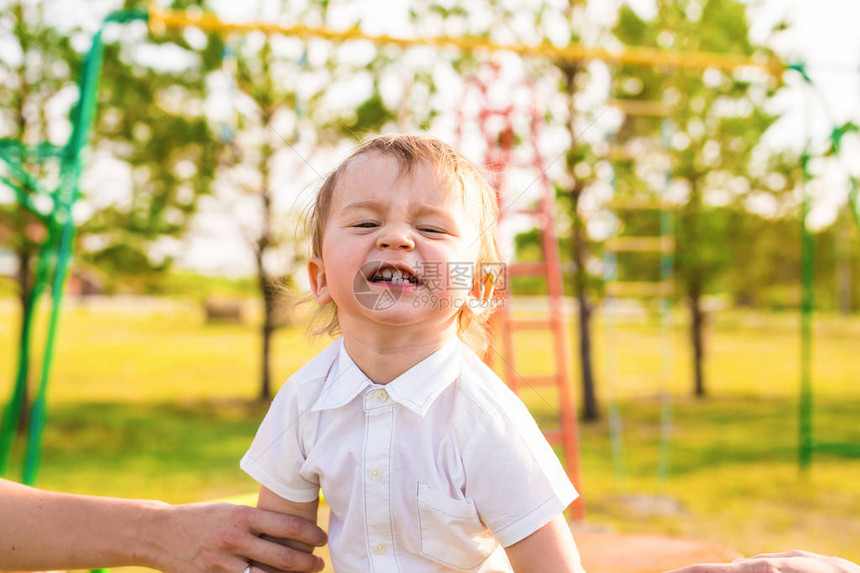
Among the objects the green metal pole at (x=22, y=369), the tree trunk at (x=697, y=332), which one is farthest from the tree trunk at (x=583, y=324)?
the green metal pole at (x=22, y=369)

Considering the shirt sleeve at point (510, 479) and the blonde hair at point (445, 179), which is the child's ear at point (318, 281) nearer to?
the blonde hair at point (445, 179)

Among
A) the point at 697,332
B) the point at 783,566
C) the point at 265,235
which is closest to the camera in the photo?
the point at 783,566

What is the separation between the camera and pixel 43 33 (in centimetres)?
480

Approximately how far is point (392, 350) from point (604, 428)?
5113 millimetres

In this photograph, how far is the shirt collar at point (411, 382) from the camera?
924mm

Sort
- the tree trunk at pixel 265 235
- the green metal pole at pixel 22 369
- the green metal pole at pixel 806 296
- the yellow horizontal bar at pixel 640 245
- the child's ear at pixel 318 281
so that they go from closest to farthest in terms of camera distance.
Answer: the child's ear at pixel 318 281 → the green metal pole at pixel 22 369 → the green metal pole at pixel 806 296 → the yellow horizontal bar at pixel 640 245 → the tree trunk at pixel 265 235

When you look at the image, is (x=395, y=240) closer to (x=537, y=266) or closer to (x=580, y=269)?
(x=537, y=266)

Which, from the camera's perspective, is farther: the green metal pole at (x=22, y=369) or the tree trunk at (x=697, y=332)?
the tree trunk at (x=697, y=332)

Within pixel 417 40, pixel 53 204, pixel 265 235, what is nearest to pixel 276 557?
pixel 53 204

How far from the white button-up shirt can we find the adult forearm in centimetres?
19

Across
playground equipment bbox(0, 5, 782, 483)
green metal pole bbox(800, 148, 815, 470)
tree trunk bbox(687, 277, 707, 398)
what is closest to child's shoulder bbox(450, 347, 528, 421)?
playground equipment bbox(0, 5, 782, 483)

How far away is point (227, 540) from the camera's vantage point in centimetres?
93

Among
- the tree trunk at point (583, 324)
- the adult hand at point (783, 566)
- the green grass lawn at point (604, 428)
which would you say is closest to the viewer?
the adult hand at point (783, 566)

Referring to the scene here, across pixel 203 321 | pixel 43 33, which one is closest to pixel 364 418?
pixel 43 33
